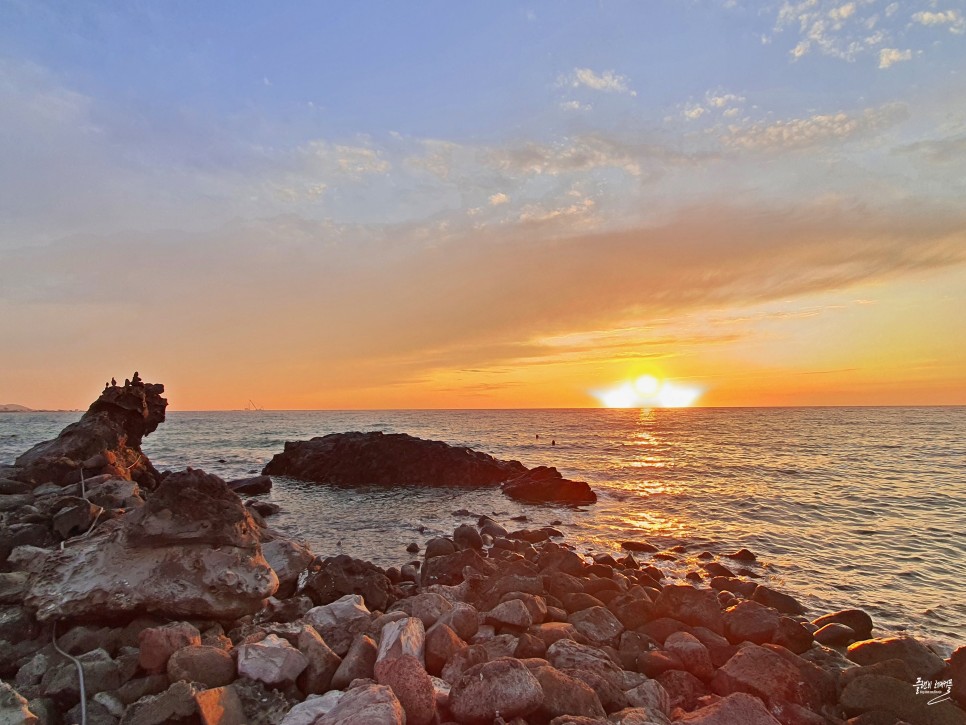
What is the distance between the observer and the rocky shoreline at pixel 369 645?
580 cm

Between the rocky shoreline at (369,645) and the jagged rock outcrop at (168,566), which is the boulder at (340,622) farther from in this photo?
the jagged rock outcrop at (168,566)

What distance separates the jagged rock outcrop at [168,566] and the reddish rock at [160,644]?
120cm

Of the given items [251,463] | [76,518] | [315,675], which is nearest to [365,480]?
[251,463]

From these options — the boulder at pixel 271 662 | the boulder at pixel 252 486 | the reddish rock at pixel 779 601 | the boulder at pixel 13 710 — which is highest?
the boulder at pixel 13 710

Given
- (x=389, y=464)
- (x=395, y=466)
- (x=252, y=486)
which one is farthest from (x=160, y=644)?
(x=389, y=464)

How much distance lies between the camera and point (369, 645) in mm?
6938

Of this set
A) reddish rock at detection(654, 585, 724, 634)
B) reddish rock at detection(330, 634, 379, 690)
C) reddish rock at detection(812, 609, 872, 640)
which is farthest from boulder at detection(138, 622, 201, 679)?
reddish rock at detection(812, 609, 872, 640)

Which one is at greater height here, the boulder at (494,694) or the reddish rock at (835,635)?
the boulder at (494,694)

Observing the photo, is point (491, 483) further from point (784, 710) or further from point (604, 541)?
point (784, 710)

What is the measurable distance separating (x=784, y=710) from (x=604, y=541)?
11818 mm

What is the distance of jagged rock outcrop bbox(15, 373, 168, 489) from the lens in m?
18.5

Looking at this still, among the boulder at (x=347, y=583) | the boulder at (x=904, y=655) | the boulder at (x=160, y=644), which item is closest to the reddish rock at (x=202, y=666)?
the boulder at (x=160, y=644)

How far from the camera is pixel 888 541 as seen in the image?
1714 centimetres

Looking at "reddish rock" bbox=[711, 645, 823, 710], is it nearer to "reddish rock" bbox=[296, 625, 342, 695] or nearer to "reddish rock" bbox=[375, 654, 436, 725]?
"reddish rock" bbox=[375, 654, 436, 725]
